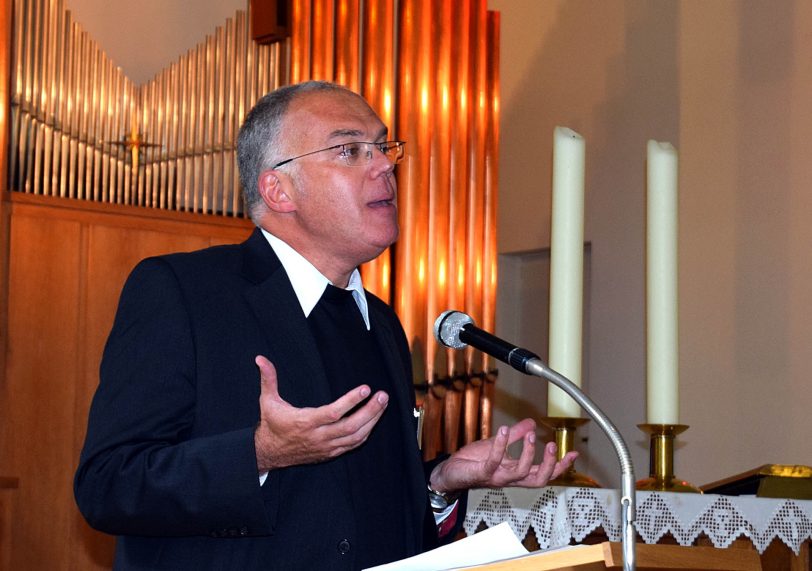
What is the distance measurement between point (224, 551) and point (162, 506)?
178 millimetres

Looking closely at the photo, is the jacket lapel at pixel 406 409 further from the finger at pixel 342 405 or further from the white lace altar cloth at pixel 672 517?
the finger at pixel 342 405

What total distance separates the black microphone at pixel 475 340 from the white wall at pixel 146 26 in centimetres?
449

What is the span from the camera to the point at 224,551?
1895 millimetres

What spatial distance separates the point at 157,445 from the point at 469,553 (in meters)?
0.58

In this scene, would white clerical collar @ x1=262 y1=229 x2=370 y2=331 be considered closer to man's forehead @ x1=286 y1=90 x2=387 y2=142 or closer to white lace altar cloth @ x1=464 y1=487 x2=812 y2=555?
man's forehead @ x1=286 y1=90 x2=387 y2=142

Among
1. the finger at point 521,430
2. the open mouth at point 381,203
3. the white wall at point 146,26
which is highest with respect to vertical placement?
the white wall at point 146,26

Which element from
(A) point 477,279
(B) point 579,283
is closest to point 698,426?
(A) point 477,279

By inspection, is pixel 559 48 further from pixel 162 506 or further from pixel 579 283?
pixel 162 506

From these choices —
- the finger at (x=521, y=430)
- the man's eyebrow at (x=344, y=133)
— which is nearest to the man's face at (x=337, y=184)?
the man's eyebrow at (x=344, y=133)

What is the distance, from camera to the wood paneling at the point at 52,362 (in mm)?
5242

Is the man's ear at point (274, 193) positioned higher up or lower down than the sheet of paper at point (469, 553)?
higher up

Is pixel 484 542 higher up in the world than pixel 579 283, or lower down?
lower down

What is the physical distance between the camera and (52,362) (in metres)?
5.34

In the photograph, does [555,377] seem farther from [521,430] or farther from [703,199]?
[703,199]
